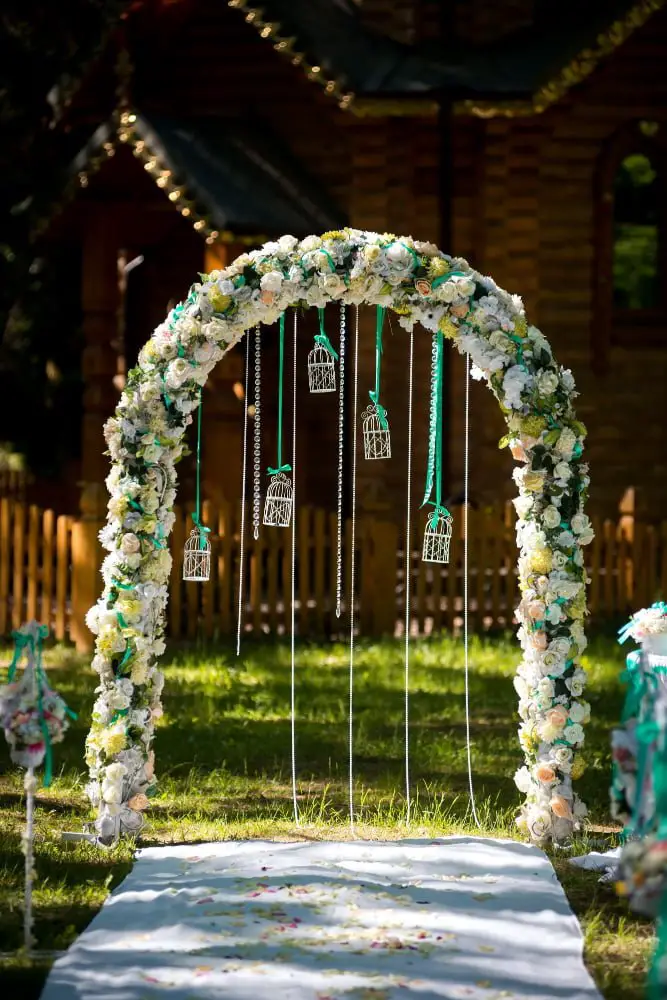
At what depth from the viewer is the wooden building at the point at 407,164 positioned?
48.6ft

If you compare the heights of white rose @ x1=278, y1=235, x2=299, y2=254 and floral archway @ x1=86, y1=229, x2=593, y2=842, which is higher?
white rose @ x1=278, y1=235, x2=299, y2=254

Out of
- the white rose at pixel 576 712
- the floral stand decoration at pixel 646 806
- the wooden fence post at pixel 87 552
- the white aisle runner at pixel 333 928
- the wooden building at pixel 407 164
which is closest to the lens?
the floral stand decoration at pixel 646 806

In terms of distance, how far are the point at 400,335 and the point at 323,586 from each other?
307 centimetres

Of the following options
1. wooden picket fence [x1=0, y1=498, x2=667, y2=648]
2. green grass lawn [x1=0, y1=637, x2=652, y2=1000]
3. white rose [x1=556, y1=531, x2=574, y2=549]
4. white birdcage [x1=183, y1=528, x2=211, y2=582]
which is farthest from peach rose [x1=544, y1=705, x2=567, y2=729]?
wooden picket fence [x1=0, y1=498, x2=667, y2=648]

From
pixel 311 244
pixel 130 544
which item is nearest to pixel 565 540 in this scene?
pixel 311 244

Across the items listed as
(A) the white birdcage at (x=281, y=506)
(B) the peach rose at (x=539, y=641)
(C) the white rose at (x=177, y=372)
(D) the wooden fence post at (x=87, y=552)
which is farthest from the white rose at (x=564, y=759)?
(D) the wooden fence post at (x=87, y=552)

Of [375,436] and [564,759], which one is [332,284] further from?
[564,759]

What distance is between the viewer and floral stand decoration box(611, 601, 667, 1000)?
4.54 m

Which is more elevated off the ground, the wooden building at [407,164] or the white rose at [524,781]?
the wooden building at [407,164]

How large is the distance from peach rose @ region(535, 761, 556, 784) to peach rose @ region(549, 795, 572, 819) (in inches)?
4.0

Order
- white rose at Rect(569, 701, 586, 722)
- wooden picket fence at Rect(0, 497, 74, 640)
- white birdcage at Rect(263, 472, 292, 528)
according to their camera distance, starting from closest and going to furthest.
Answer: white rose at Rect(569, 701, 586, 722), white birdcage at Rect(263, 472, 292, 528), wooden picket fence at Rect(0, 497, 74, 640)

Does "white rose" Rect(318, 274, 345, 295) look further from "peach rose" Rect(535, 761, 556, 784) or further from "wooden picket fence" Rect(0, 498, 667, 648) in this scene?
"wooden picket fence" Rect(0, 498, 667, 648)

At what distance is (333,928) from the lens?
6.31 meters

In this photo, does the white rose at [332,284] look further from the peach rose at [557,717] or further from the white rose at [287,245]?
the peach rose at [557,717]
